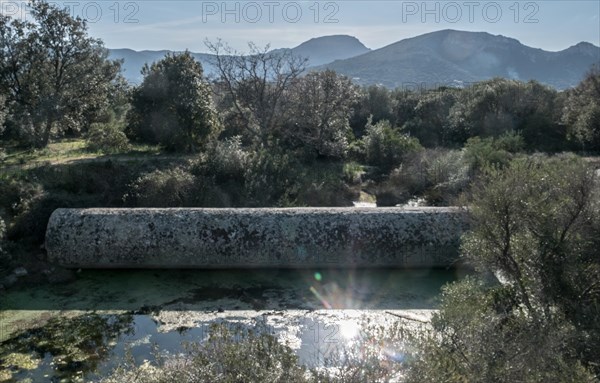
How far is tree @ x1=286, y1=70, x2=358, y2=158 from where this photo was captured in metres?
21.3

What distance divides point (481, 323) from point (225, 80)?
727 inches

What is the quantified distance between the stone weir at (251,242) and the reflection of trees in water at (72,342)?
2415 mm

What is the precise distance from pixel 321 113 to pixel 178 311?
13707 millimetres

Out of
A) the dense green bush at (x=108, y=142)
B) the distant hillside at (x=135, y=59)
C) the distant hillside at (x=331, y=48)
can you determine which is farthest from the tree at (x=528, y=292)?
the distant hillside at (x=331, y=48)

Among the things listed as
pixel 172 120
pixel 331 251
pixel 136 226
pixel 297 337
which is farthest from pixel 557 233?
pixel 172 120

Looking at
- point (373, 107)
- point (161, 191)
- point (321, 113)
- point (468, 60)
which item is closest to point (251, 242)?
point (161, 191)

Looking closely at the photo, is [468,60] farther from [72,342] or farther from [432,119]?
[72,342]

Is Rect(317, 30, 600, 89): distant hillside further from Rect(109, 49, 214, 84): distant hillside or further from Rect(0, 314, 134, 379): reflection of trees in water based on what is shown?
Rect(0, 314, 134, 379): reflection of trees in water

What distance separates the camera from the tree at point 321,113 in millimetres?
21328

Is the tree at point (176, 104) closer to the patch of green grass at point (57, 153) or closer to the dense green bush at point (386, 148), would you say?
the patch of green grass at point (57, 153)

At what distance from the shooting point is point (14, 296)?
34.6ft

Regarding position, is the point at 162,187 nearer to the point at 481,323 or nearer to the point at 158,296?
the point at 158,296

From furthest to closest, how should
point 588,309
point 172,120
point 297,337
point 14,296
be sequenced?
point 172,120 → point 14,296 → point 297,337 → point 588,309

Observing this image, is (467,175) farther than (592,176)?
Yes
